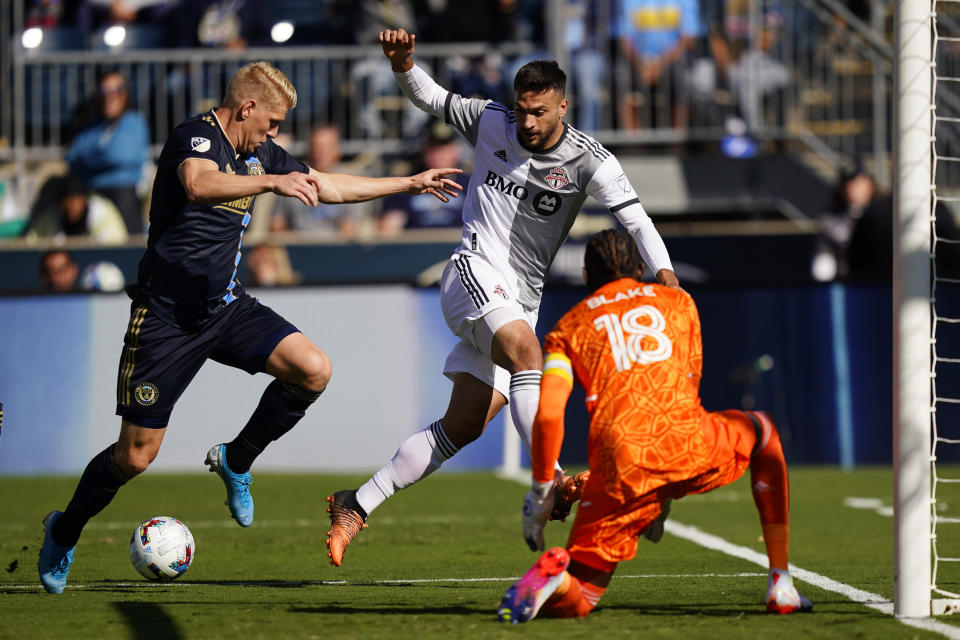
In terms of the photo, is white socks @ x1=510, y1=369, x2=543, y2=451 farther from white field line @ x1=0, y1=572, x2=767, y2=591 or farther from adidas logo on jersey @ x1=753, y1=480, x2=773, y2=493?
adidas logo on jersey @ x1=753, y1=480, x2=773, y2=493

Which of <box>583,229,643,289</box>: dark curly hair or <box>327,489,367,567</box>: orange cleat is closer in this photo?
<box>583,229,643,289</box>: dark curly hair

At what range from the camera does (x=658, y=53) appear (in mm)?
15523

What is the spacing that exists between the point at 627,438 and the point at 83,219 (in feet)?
34.8

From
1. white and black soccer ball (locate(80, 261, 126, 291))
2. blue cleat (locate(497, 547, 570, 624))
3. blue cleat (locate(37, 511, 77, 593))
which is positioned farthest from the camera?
white and black soccer ball (locate(80, 261, 126, 291))

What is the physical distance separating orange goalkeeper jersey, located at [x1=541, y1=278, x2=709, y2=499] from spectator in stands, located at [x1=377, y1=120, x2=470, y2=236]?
374 inches

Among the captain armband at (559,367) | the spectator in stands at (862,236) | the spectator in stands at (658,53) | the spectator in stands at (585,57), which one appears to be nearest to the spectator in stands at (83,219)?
the spectator in stands at (585,57)

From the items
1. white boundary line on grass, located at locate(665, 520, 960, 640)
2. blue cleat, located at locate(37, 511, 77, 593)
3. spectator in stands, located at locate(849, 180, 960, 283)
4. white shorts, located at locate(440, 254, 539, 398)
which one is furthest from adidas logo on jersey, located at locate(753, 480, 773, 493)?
spectator in stands, located at locate(849, 180, 960, 283)

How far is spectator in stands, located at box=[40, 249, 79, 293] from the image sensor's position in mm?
13773

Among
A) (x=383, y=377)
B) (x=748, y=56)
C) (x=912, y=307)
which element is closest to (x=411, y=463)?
(x=912, y=307)

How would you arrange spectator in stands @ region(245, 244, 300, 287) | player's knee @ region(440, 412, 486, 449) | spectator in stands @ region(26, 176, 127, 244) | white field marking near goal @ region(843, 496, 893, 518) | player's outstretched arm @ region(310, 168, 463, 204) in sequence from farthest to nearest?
1. spectator in stands @ region(26, 176, 127, 244)
2. spectator in stands @ region(245, 244, 300, 287)
3. white field marking near goal @ region(843, 496, 893, 518)
4. player's knee @ region(440, 412, 486, 449)
5. player's outstretched arm @ region(310, 168, 463, 204)

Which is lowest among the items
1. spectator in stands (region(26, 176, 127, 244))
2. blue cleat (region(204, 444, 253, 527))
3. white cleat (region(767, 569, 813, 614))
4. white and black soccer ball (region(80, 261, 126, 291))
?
white cleat (region(767, 569, 813, 614))

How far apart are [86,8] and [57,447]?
6.46 metres

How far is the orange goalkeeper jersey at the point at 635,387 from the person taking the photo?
4824 mm

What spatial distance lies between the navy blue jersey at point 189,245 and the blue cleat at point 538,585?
2454 mm
